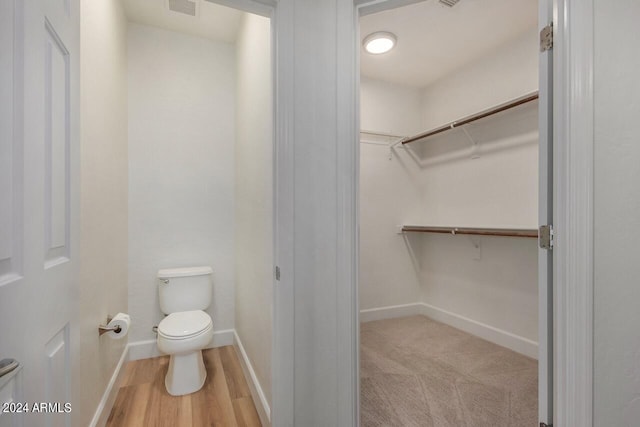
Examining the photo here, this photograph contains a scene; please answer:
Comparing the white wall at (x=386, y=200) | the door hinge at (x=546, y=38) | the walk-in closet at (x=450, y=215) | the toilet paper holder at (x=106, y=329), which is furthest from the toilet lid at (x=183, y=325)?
the door hinge at (x=546, y=38)

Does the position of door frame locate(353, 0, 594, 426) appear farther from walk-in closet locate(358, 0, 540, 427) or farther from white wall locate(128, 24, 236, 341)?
white wall locate(128, 24, 236, 341)

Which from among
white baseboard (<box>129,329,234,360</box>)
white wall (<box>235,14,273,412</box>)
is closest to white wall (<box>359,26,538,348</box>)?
white wall (<box>235,14,273,412</box>)

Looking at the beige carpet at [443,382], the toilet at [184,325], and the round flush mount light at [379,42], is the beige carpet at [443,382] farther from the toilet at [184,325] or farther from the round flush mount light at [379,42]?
the round flush mount light at [379,42]

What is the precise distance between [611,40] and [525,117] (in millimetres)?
1538

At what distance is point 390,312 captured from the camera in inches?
131

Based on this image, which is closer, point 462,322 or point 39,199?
point 39,199

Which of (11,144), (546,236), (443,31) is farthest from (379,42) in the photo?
(11,144)

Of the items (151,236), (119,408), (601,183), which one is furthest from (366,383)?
(151,236)

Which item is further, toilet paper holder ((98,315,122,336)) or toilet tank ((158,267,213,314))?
toilet tank ((158,267,213,314))

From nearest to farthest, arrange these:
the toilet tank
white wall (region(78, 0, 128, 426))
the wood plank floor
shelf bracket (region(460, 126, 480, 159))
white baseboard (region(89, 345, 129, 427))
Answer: white wall (region(78, 0, 128, 426)) → white baseboard (region(89, 345, 129, 427)) → the wood plank floor → the toilet tank → shelf bracket (region(460, 126, 480, 159))

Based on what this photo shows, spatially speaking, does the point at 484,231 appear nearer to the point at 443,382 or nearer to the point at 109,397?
the point at 443,382

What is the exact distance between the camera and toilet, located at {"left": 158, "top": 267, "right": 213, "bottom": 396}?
190 cm

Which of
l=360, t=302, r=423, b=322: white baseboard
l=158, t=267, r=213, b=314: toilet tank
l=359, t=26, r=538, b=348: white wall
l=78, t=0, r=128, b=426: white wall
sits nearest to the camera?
l=78, t=0, r=128, b=426: white wall

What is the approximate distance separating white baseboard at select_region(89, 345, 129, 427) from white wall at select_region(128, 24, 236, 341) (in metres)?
0.38
